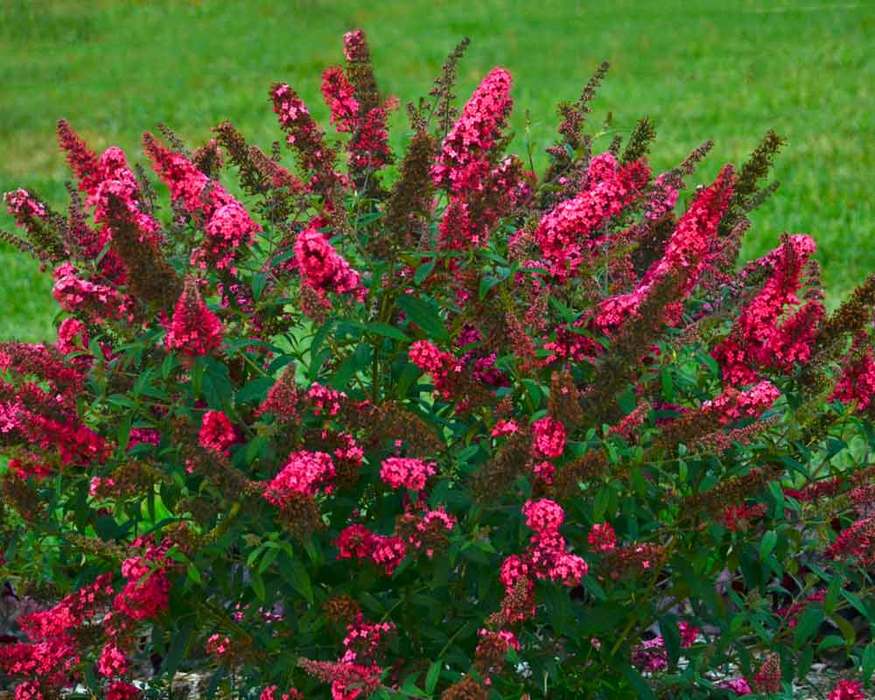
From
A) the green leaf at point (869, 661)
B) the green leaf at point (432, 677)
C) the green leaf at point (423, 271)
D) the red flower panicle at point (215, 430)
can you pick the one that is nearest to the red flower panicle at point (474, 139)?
the green leaf at point (423, 271)

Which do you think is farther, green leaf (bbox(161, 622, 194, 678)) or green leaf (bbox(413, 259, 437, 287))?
green leaf (bbox(161, 622, 194, 678))

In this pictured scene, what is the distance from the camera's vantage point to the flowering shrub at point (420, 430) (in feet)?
10.6

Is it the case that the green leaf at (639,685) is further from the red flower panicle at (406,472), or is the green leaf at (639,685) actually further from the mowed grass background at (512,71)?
the mowed grass background at (512,71)

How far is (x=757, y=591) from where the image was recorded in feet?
12.3

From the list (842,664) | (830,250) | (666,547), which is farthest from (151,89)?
(666,547)

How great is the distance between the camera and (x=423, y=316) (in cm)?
336

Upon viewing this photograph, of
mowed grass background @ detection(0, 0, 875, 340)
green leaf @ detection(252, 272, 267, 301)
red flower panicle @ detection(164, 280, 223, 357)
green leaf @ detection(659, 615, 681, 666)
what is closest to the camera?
red flower panicle @ detection(164, 280, 223, 357)

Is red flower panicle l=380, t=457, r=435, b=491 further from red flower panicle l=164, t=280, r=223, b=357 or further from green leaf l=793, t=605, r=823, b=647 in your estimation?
green leaf l=793, t=605, r=823, b=647

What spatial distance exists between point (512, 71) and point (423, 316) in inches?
584

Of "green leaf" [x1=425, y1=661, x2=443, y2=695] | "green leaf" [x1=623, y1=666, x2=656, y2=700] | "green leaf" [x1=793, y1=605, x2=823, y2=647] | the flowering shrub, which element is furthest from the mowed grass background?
"green leaf" [x1=425, y1=661, x2=443, y2=695]

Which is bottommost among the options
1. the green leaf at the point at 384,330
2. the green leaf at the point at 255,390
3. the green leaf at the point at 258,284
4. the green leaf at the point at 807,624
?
the green leaf at the point at 807,624

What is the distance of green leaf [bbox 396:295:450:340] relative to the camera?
3352mm

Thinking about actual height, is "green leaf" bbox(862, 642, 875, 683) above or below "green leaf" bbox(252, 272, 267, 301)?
below

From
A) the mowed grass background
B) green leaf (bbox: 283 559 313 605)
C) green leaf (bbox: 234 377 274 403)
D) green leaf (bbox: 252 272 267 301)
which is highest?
the mowed grass background
